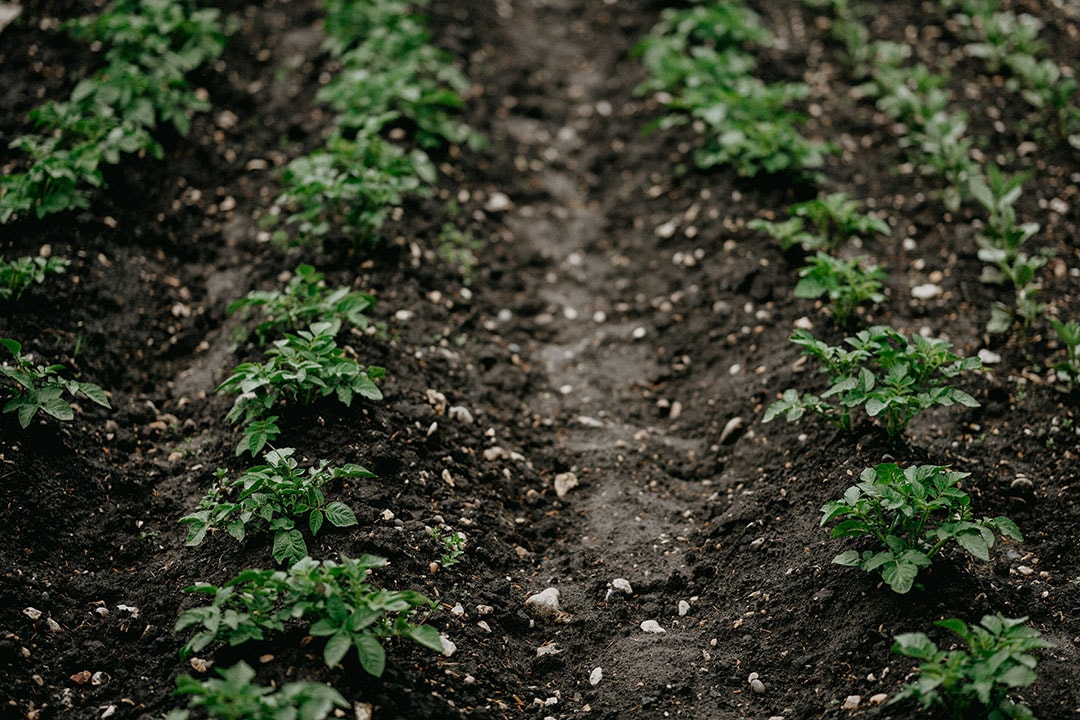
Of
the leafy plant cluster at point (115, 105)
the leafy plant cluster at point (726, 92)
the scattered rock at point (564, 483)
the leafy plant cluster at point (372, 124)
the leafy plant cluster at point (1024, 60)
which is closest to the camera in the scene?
the scattered rock at point (564, 483)

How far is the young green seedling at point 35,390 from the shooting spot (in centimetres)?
292

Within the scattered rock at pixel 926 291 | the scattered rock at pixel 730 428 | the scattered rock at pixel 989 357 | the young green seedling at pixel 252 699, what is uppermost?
the young green seedling at pixel 252 699

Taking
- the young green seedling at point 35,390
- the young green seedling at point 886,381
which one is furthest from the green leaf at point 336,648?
the young green seedling at point 886,381

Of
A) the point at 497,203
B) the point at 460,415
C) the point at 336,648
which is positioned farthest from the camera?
the point at 497,203

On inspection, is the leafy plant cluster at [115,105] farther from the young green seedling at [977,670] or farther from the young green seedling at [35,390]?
the young green seedling at [977,670]

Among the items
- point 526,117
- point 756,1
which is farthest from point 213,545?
point 756,1

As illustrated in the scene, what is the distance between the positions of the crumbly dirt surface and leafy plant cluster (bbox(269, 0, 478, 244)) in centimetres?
17

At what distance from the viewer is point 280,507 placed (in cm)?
271

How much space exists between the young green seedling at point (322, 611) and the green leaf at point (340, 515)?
0.91 feet

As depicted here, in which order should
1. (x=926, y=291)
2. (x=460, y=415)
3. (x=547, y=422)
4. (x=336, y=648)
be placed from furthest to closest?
(x=926, y=291), (x=547, y=422), (x=460, y=415), (x=336, y=648)

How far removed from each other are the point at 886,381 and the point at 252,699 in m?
2.13

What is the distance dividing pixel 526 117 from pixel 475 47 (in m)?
0.66

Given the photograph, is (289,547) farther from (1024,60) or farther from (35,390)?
(1024,60)

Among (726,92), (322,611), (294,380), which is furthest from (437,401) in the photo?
(726,92)
